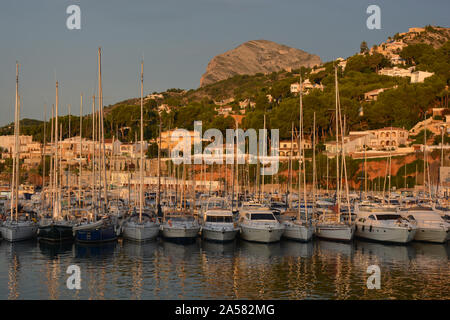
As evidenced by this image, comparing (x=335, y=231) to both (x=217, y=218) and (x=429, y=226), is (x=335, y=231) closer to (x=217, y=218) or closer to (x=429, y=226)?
(x=429, y=226)

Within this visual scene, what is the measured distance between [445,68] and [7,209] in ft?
400

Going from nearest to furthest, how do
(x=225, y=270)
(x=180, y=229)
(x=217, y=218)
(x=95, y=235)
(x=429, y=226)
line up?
(x=225, y=270) → (x=95, y=235) → (x=180, y=229) → (x=429, y=226) → (x=217, y=218)

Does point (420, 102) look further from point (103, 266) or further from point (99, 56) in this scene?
point (103, 266)

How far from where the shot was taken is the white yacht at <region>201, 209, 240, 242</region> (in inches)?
1581

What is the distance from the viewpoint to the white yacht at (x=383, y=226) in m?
39.8

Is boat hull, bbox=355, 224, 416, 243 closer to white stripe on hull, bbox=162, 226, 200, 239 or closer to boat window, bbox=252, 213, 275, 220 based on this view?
boat window, bbox=252, 213, 275, 220

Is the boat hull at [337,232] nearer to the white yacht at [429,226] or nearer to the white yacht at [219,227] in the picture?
the white yacht at [429,226]

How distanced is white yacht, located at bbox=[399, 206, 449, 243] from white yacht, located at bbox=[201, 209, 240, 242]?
12.7m

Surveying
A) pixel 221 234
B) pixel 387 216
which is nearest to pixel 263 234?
pixel 221 234

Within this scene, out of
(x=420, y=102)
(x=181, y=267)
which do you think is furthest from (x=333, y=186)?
(x=181, y=267)

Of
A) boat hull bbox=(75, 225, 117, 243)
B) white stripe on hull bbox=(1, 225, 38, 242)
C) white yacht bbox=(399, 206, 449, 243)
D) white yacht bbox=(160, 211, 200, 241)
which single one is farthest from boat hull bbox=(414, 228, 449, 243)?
white stripe on hull bbox=(1, 225, 38, 242)

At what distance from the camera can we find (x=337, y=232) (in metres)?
41.2

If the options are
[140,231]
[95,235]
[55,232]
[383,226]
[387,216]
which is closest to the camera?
[95,235]

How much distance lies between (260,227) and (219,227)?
2814 mm
